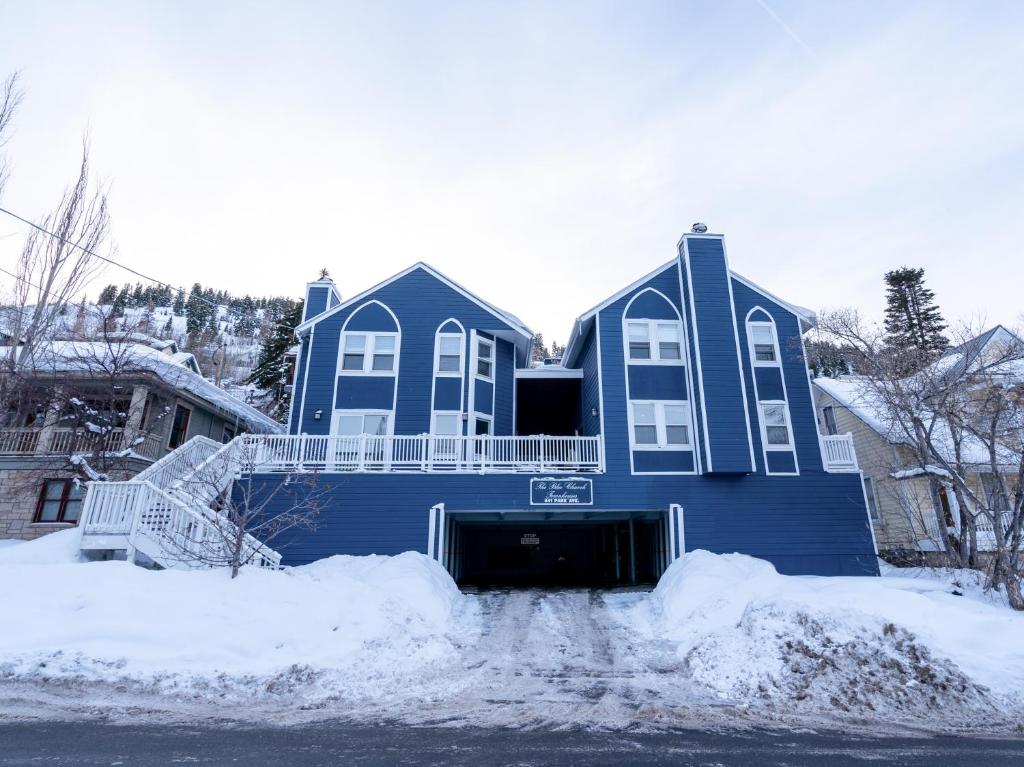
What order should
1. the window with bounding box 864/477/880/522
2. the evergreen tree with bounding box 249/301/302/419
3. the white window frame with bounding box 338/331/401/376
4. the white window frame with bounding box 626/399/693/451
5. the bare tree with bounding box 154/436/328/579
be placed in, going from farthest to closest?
the evergreen tree with bounding box 249/301/302/419
the window with bounding box 864/477/880/522
the white window frame with bounding box 338/331/401/376
the white window frame with bounding box 626/399/693/451
the bare tree with bounding box 154/436/328/579

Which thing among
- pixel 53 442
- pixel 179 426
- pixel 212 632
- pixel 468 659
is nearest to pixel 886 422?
pixel 468 659

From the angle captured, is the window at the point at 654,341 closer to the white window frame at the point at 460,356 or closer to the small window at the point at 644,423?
the small window at the point at 644,423

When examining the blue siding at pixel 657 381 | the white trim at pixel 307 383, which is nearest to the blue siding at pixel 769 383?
the blue siding at pixel 657 381

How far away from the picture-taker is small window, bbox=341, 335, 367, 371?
1878 centimetres

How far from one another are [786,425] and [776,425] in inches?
11.5

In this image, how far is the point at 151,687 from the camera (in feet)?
22.5

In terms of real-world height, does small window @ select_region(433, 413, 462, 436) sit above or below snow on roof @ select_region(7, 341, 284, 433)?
below

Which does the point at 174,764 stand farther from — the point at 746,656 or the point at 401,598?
the point at 746,656

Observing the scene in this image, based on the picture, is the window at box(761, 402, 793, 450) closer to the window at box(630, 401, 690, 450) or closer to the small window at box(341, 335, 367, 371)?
the window at box(630, 401, 690, 450)

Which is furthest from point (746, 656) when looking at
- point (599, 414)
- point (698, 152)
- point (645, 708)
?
point (698, 152)

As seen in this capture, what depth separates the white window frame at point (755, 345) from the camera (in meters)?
17.9

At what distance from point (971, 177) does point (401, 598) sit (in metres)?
19.1

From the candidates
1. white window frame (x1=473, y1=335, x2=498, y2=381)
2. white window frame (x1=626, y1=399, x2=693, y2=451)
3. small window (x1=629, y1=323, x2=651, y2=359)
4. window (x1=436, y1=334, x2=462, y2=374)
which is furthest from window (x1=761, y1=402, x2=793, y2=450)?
window (x1=436, y1=334, x2=462, y2=374)

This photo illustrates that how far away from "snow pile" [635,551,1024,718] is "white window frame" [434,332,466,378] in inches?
444
